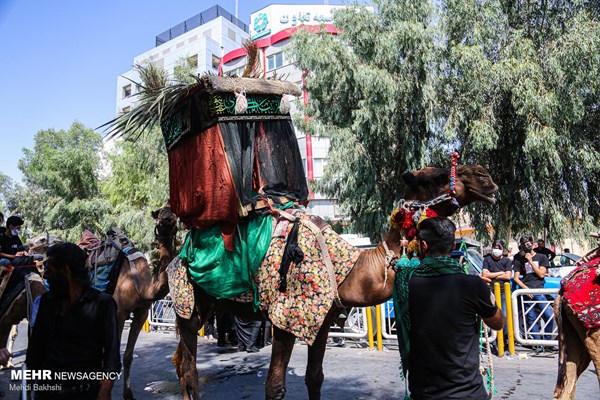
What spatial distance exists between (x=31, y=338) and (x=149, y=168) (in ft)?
69.9

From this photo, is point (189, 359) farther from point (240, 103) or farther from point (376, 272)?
point (240, 103)

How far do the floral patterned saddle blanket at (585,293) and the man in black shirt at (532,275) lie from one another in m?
4.62

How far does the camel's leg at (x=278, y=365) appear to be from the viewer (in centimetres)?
400

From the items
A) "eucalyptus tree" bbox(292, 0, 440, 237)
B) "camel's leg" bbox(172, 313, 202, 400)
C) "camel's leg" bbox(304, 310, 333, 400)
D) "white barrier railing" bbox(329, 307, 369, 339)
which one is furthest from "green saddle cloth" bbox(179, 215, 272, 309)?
"eucalyptus tree" bbox(292, 0, 440, 237)

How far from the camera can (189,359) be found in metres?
5.07

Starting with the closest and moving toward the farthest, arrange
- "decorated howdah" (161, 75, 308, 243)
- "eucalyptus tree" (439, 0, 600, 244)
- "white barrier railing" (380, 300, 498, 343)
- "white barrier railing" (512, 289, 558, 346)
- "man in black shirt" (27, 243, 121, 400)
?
"man in black shirt" (27, 243, 121, 400), "decorated howdah" (161, 75, 308, 243), "white barrier railing" (512, 289, 558, 346), "white barrier railing" (380, 300, 498, 343), "eucalyptus tree" (439, 0, 600, 244)

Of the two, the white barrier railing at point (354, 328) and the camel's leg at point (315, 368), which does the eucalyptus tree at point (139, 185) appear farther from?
the camel's leg at point (315, 368)

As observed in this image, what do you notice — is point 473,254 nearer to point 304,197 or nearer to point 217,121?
point 304,197

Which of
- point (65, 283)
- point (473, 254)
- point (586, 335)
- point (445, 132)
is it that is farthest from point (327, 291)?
point (445, 132)

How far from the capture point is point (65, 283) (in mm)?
3217

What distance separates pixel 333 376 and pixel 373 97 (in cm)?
1058

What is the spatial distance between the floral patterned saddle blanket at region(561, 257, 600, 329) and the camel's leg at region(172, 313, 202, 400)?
358 cm

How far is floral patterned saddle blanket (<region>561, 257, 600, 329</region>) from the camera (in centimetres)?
407

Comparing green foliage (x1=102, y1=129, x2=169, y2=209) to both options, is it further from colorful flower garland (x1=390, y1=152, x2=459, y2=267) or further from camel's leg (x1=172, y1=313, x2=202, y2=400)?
colorful flower garland (x1=390, y1=152, x2=459, y2=267)
